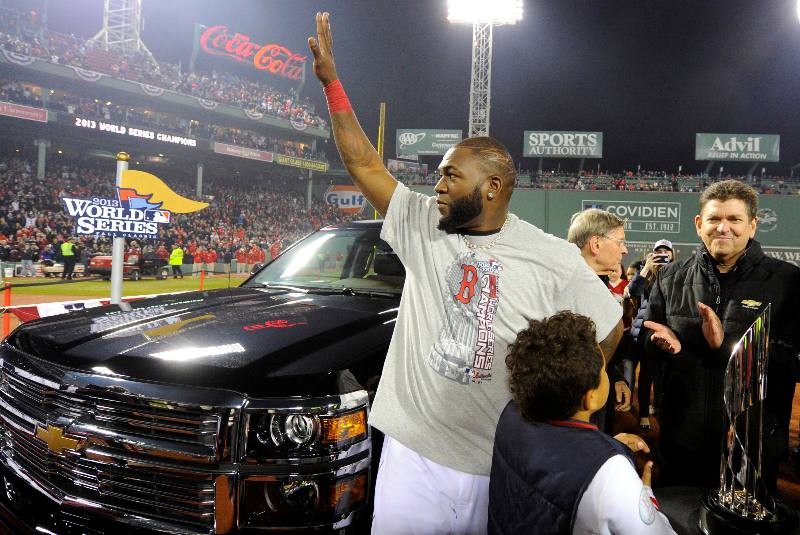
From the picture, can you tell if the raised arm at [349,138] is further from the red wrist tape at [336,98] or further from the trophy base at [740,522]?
the trophy base at [740,522]

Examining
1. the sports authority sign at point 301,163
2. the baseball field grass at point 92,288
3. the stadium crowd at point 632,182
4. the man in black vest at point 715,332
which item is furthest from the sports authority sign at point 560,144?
the man in black vest at point 715,332

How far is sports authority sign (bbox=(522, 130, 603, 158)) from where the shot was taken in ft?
101

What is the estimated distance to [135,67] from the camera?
103 ft

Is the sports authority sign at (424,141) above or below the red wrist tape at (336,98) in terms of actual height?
above

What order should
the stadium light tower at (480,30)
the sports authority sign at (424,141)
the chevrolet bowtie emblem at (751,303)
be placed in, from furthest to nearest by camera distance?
the sports authority sign at (424,141), the stadium light tower at (480,30), the chevrolet bowtie emblem at (751,303)

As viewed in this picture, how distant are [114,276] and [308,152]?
36599 mm

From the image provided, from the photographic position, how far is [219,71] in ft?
132

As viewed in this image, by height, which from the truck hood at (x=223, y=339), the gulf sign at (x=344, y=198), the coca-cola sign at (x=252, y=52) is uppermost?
the coca-cola sign at (x=252, y=52)

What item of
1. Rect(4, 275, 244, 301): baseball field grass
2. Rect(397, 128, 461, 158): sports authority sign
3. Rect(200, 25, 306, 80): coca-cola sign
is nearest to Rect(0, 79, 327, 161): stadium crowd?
Rect(200, 25, 306, 80): coca-cola sign

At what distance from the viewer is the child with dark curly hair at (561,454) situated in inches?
47.9

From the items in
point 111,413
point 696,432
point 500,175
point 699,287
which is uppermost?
point 500,175

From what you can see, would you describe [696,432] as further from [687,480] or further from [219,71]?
[219,71]

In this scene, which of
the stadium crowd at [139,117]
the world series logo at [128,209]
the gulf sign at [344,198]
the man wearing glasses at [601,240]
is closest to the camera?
the man wearing glasses at [601,240]

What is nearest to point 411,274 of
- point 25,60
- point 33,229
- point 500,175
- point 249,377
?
point 500,175
